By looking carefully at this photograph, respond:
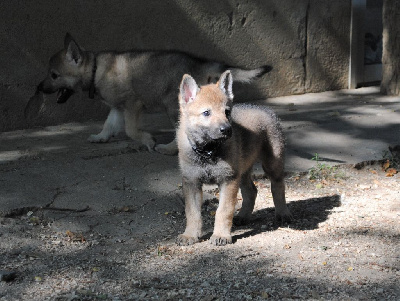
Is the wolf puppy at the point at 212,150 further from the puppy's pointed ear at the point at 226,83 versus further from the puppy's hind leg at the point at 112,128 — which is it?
the puppy's hind leg at the point at 112,128

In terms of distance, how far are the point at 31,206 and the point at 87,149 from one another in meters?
1.80

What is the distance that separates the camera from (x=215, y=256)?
4.38 metres

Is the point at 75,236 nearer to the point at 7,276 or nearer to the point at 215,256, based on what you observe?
the point at 7,276

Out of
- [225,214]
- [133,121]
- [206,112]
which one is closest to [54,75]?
[133,121]

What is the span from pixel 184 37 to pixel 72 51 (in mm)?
1879

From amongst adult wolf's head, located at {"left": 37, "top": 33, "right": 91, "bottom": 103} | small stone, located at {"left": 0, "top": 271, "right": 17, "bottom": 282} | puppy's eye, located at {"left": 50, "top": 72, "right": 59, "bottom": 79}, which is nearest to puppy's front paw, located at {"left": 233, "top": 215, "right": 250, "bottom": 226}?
small stone, located at {"left": 0, "top": 271, "right": 17, "bottom": 282}

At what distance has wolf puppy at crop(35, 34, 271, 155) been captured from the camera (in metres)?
7.08

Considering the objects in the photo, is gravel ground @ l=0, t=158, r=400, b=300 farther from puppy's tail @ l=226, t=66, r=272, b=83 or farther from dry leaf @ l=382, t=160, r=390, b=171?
puppy's tail @ l=226, t=66, r=272, b=83

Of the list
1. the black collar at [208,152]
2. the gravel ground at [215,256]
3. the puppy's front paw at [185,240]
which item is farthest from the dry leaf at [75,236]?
the black collar at [208,152]

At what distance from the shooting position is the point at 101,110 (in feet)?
27.3

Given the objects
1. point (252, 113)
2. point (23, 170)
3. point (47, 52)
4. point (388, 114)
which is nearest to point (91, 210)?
point (23, 170)

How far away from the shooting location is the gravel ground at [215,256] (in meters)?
3.85

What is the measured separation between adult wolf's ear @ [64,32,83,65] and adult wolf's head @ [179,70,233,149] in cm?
287

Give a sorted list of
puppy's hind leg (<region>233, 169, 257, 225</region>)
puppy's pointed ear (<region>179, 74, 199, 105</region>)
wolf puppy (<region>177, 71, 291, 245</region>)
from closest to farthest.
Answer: wolf puppy (<region>177, 71, 291, 245</region>)
puppy's pointed ear (<region>179, 74, 199, 105</region>)
puppy's hind leg (<region>233, 169, 257, 225</region>)
